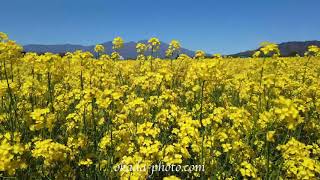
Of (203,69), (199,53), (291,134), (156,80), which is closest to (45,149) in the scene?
(203,69)

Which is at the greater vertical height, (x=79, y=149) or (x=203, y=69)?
(x=203, y=69)

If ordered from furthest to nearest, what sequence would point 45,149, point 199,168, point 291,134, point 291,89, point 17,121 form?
1. point 291,89
2. point 291,134
3. point 17,121
4. point 199,168
5. point 45,149

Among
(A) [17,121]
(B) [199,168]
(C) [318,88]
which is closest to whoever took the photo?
(B) [199,168]

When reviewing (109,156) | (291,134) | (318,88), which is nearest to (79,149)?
(109,156)

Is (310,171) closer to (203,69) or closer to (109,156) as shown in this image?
(203,69)

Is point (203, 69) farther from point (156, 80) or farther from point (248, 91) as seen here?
point (248, 91)

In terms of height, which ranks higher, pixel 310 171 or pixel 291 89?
pixel 291 89

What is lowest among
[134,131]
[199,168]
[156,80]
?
[199,168]

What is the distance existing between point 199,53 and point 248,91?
9.61ft

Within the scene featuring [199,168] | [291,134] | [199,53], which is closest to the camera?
[199,168]

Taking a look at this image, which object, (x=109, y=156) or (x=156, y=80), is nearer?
(x=109, y=156)

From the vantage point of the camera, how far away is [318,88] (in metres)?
7.38

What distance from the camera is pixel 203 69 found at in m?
5.15

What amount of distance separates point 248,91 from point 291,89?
124cm
